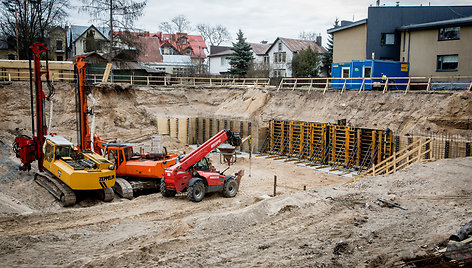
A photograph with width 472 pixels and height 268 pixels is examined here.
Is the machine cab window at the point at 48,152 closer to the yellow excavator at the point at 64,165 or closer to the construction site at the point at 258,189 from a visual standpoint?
the yellow excavator at the point at 64,165

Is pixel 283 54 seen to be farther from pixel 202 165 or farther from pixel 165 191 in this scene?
pixel 165 191

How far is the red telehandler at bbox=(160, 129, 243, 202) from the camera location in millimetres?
15211

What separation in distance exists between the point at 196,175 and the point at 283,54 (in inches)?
1487

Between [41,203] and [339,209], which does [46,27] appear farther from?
[339,209]

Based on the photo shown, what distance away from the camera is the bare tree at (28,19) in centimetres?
3759

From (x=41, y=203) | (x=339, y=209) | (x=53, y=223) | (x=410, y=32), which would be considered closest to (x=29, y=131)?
(x=41, y=203)

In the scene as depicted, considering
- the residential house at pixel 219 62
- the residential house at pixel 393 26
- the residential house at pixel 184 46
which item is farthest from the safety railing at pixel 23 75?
the residential house at pixel 184 46

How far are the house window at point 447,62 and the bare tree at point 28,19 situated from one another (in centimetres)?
3143

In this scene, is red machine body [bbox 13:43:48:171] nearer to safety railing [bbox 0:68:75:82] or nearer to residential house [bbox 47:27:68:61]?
safety railing [bbox 0:68:75:82]

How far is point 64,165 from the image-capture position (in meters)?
15.0

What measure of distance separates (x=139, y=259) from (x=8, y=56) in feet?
156

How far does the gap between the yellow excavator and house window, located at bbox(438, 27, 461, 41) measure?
23985mm

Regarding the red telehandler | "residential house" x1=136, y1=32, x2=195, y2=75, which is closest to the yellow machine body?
the red telehandler

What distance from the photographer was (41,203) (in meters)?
14.7
